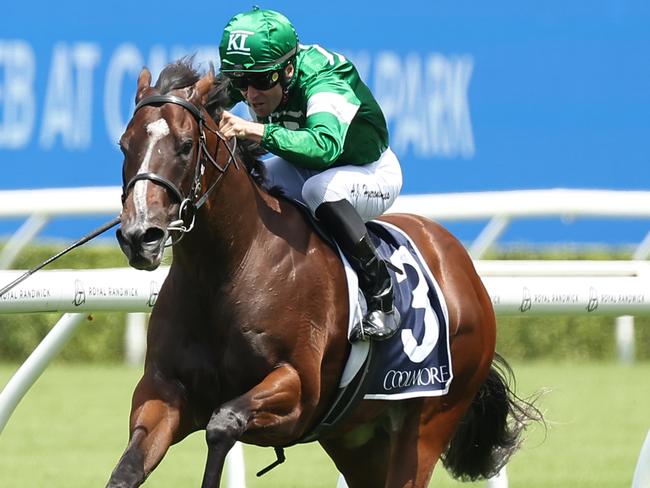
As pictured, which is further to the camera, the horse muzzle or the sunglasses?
the sunglasses

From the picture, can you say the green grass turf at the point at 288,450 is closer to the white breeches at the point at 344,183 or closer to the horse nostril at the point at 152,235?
the white breeches at the point at 344,183

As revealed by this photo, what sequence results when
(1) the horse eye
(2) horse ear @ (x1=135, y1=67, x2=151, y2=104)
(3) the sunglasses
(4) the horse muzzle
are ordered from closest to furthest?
(4) the horse muzzle
(1) the horse eye
(2) horse ear @ (x1=135, y1=67, x2=151, y2=104)
(3) the sunglasses

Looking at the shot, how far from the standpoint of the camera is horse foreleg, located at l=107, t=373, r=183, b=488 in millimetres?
4008

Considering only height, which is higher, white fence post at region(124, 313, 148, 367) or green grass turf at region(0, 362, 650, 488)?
green grass turf at region(0, 362, 650, 488)

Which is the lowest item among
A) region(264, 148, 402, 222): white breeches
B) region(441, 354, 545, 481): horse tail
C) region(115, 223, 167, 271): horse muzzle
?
region(441, 354, 545, 481): horse tail

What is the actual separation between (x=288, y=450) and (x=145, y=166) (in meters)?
Result: 4.73

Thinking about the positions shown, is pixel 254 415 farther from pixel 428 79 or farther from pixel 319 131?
pixel 428 79

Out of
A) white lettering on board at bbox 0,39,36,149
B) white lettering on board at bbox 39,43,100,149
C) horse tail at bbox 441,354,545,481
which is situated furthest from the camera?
white lettering on board at bbox 39,43,100,149

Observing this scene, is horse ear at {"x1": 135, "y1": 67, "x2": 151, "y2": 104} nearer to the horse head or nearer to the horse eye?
the horse head

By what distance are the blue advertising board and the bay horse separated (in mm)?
6007

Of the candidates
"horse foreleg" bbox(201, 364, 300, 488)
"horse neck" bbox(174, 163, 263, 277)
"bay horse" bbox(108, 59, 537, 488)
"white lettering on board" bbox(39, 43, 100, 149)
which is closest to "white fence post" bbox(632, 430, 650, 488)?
"bay horse" bbox(108, 59, 537, 488)

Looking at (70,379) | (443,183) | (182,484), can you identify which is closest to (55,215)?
(182,484)

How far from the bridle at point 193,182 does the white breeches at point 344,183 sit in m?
0.46

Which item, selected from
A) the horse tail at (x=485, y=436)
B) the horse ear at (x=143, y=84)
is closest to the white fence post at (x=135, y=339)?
the horse tail at (x=485, y=436)
